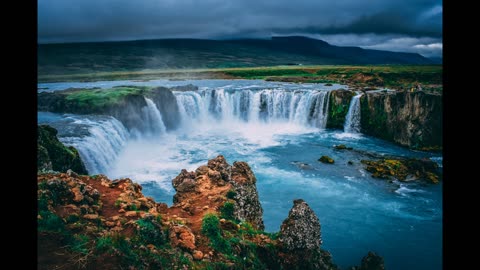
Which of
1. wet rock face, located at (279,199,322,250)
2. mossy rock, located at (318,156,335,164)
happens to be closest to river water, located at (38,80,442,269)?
mossy rock, located at (318,156,335,164)

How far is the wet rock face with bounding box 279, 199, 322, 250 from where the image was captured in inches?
232

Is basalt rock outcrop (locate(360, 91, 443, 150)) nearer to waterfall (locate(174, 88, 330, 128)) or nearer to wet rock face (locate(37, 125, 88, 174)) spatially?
waterfall (locate(174, 88, 330, 128))

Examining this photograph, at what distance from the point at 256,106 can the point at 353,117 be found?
257 inches

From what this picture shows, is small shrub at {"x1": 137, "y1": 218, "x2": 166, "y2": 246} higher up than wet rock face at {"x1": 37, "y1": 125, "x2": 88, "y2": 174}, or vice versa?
wet rock face at {"x1": 37, "y1": 125, "x2": 88, "y2": 174}

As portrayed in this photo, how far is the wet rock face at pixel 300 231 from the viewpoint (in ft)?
19.3

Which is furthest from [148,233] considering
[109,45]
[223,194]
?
[109,45]

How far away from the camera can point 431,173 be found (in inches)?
513

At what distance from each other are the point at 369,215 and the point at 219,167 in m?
5.45

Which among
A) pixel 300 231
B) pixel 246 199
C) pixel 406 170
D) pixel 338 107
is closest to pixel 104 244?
pixel 300 231

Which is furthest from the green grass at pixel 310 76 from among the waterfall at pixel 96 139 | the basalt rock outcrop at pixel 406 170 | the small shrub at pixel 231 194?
the small shrub at pixel 231 194

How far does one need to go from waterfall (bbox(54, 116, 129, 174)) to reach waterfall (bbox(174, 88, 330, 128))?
6857 mm

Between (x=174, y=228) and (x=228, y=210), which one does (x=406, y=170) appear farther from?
(x=174, y=228)

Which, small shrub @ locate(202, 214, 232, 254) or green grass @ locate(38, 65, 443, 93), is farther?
green grass @ locate(38, 65, 443, 93)

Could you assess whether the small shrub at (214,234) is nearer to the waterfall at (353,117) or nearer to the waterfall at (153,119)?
the waterfall at (153,119)
